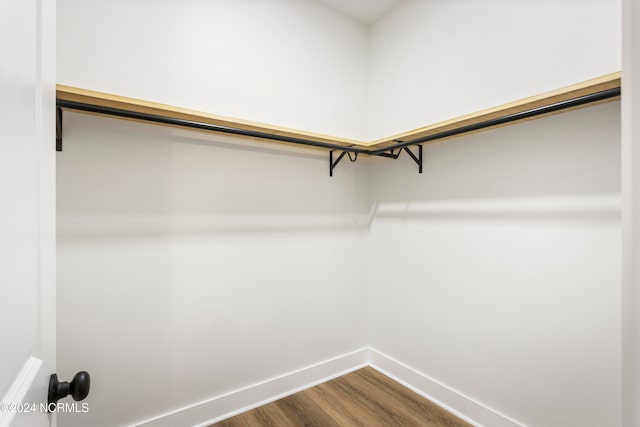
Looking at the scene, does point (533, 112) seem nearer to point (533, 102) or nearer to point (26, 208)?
point (533, 102)

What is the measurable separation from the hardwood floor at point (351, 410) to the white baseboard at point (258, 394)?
0.04 metres

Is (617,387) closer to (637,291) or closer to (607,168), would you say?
(607,168)

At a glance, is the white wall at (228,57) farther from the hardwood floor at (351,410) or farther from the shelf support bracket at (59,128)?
the hardwood floor at (351,410)

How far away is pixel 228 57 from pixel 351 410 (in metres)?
2.08

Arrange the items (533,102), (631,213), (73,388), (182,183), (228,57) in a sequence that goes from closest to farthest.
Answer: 1. (631,213)
2. (73,388)
3. (533,102)
4. (182,183)
5. (228,57)

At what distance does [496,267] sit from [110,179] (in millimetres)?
1887

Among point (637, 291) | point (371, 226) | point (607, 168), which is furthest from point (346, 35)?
point (637, 291)

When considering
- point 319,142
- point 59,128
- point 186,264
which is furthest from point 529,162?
point 59,128

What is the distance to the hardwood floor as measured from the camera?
5.32 ft

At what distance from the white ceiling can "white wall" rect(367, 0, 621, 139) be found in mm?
54

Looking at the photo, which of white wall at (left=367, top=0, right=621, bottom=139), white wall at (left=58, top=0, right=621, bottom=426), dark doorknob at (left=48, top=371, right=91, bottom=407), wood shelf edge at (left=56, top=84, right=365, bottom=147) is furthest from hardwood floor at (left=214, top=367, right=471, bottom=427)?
white wall at (left=367, top=0, right=621, bottom=139)

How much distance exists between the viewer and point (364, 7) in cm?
209

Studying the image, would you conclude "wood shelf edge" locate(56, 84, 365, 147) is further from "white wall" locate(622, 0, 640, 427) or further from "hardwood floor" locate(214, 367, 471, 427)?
"hardwood floor" locate(214, 367, 471, 427)

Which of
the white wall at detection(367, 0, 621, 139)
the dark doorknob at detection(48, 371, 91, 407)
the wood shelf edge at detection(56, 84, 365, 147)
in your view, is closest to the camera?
the dark doorknob at detection(48, 371, 91, 407)
